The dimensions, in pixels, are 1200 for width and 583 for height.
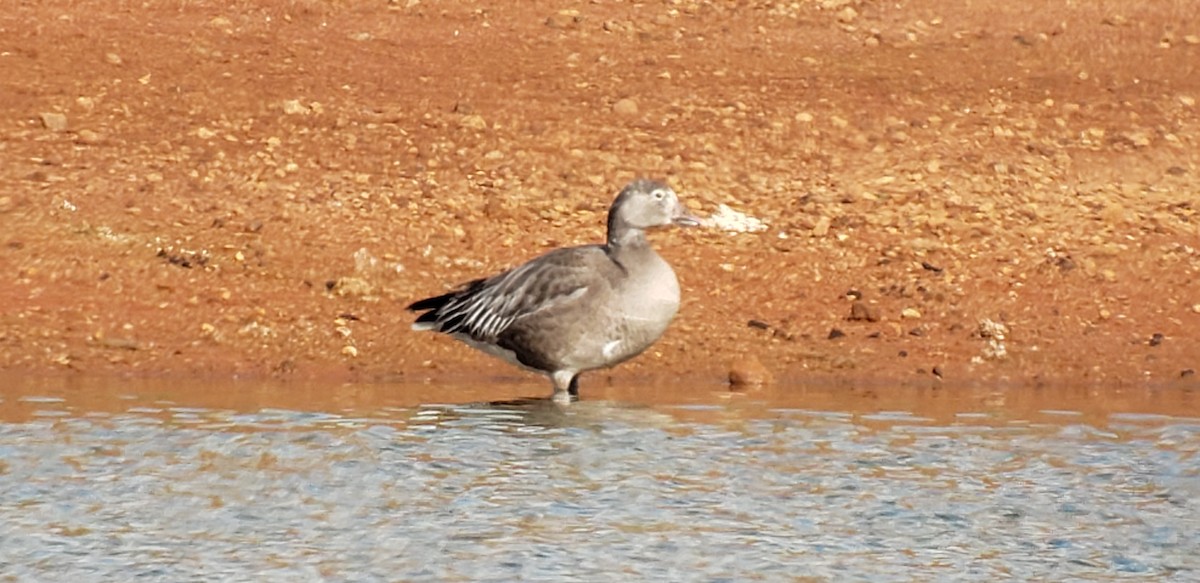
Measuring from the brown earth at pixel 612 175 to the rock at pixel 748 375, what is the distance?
0.05 meters

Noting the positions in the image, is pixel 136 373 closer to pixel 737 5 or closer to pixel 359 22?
pixel 359 22

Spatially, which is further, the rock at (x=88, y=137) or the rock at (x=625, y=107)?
the rock at (x=625, y=107)

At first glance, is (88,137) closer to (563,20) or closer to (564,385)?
(563,20)

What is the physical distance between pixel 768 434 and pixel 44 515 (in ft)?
12.9

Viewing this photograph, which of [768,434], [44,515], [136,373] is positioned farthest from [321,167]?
[44,515]

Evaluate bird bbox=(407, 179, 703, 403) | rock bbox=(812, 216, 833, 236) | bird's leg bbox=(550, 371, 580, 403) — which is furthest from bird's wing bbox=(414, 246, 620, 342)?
rock bbox=(812, 216, 833, 236)

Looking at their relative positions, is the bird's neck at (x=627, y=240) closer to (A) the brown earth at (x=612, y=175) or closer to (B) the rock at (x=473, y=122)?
(A) the brown earth at (x=612, y=175)

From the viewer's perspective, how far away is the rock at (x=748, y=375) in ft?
45.5

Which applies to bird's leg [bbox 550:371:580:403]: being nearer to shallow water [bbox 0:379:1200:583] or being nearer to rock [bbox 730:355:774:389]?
shallow water [bbox 0:379:1200:583]

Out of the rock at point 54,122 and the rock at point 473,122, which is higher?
the rock at point 473,122

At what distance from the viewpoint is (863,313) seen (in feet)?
49.5

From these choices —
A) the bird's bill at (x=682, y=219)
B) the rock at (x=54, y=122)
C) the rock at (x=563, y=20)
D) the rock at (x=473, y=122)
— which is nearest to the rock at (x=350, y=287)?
the bird's bill at (x=682, y=219)

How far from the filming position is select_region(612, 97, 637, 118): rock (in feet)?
61.4

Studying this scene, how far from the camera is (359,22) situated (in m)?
20.9
